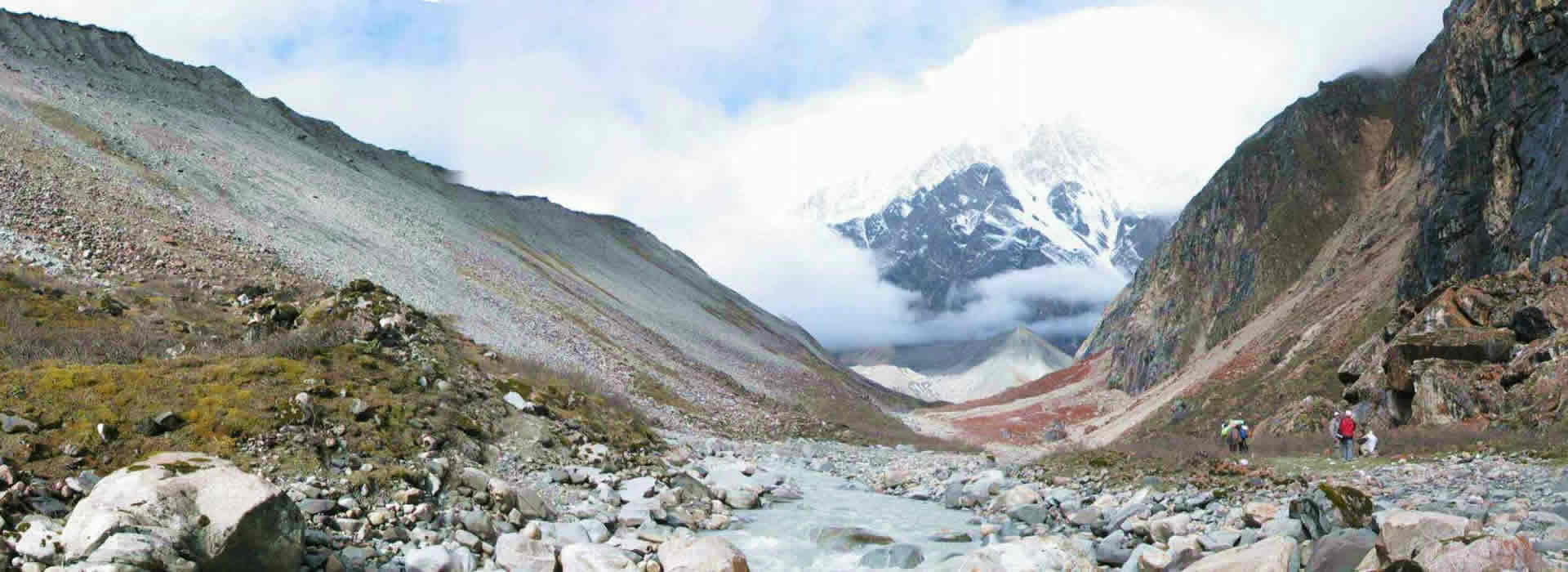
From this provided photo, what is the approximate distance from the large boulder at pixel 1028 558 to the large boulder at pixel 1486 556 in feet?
17.2

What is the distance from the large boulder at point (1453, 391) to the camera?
26.3 meters

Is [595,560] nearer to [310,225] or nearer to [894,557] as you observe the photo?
[894,557]

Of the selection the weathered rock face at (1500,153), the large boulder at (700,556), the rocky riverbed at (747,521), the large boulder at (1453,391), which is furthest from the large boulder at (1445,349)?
the large boulder at (700,556)

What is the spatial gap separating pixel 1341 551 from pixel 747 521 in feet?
38.8

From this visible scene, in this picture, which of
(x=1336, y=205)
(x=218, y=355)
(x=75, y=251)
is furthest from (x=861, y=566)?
(x=1336, y=205)

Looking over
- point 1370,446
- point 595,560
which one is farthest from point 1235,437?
point 595,560

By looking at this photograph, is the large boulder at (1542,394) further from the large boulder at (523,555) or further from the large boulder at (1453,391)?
the large boulder at (523,555)

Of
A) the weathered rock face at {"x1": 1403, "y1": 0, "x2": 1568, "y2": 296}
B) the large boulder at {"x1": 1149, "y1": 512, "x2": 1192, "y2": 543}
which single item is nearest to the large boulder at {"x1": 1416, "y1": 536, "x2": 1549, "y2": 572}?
A: the large boulder at {"x1": 1149, "y1": 512, "x2": 1192, "y2": 543}

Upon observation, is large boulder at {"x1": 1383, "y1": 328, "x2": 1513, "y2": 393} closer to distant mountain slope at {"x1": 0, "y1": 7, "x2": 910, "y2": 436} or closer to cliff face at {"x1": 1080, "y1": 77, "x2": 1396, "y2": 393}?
distant mountain slope at {"x1": 0, "y1": 7, "x2": 910, "y2": 436}

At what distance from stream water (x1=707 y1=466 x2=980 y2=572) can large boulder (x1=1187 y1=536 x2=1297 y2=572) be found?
531 cm

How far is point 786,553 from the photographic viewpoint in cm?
1784

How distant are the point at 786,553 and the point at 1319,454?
16.1 metres

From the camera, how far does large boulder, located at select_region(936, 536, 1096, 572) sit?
14.8 meters

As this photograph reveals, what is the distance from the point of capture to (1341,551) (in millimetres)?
12219
